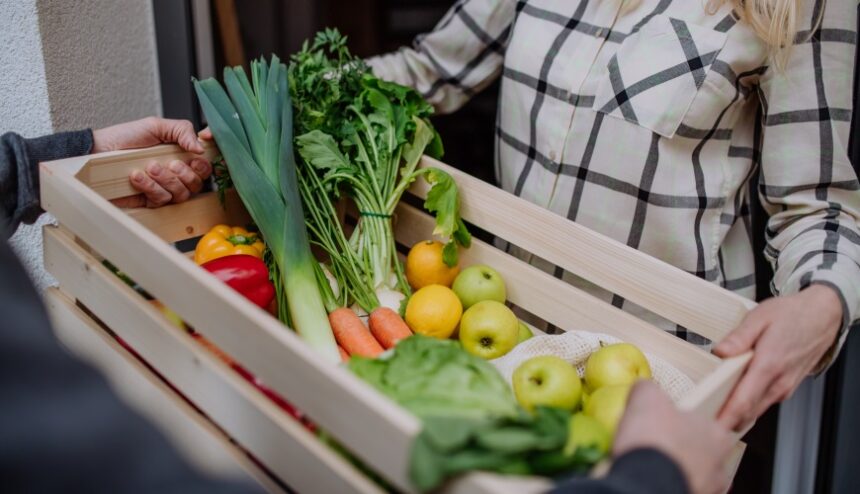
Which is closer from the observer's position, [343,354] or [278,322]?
[278,322]

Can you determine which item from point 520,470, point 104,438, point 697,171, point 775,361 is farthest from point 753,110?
point 104,438

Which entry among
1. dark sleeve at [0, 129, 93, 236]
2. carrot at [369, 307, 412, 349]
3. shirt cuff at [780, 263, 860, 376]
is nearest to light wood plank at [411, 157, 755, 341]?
shirt cuff at [780, 263, 860, 376]

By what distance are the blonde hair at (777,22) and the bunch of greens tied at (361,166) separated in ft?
1.66

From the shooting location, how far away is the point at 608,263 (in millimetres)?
1050

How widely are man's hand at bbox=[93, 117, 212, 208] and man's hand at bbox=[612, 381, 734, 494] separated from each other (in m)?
0.82

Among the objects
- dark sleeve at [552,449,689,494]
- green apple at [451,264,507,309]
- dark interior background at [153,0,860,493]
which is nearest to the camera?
dark sleeve at [552,449,689,494]

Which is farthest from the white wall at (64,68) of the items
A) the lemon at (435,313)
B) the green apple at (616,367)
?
the green apple at (616,367)

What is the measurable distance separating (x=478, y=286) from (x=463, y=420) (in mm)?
481

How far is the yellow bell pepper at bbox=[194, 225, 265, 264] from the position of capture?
117 centimetres

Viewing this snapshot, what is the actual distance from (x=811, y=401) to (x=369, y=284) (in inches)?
40.0

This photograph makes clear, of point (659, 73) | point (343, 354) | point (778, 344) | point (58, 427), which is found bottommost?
point (343, 354)

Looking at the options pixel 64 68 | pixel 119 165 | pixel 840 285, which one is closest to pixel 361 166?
pixel 119 165

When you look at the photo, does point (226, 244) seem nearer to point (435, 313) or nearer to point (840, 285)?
point (435, 313)

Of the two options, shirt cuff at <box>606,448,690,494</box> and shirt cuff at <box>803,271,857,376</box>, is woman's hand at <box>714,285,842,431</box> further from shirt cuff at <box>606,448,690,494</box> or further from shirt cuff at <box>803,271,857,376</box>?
shirt cuff at <box>606,448,690,494</box>
